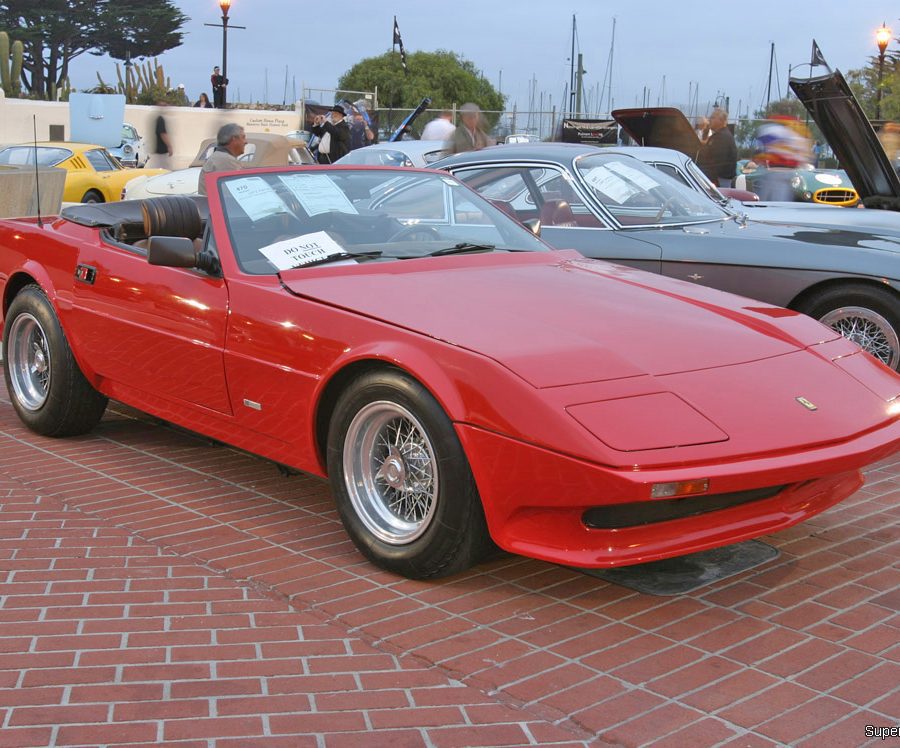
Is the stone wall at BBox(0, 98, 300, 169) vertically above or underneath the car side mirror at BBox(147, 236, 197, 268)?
above

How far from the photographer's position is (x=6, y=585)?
11.5ft

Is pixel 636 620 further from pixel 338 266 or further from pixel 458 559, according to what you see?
pixel 338 266

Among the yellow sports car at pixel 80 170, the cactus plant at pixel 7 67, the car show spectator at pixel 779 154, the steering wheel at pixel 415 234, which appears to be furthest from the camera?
the cactus plant at pixel 7 67

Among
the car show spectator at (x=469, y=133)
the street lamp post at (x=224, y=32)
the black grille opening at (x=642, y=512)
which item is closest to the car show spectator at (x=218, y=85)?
the street lamp post at (x=224, y=32)

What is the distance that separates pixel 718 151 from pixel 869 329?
5696 millimetres

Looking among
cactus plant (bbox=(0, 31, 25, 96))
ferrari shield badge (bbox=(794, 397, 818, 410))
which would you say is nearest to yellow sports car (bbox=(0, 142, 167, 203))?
ferrari shield badge (bbox=(794, 397, 818, 410))

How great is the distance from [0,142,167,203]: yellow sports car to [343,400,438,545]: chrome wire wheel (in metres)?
15.0

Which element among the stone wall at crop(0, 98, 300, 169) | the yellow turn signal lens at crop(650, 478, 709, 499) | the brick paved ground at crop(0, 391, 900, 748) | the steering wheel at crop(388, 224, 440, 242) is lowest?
the brick paved ground at crop(0, 391, 900, 748)

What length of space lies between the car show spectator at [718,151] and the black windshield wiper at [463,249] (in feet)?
24.3

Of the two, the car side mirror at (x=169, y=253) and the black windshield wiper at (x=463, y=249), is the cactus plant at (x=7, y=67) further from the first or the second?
the black windshield wiper at (x=463, y=249)

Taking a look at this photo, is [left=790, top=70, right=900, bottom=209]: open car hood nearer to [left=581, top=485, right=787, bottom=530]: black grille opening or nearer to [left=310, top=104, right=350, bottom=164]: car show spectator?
[left=581, top=485, right=787, bottom=530]: black grille opening

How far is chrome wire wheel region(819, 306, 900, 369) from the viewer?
5988mm

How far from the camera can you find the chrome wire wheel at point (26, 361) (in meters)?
5.50

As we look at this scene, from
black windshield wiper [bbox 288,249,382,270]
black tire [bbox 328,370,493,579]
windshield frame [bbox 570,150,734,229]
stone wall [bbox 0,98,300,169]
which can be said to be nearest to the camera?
black tire [bbox 328,370,493,579]
